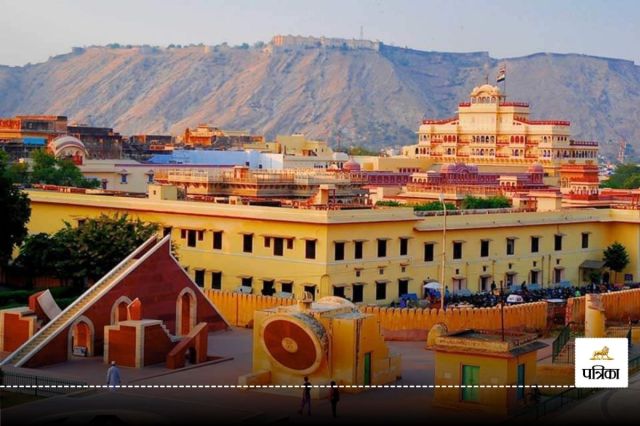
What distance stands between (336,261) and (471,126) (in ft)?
204

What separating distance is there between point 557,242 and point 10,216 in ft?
82.5

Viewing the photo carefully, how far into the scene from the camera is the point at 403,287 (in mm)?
51938

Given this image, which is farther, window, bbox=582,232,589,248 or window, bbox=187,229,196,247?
window, bbox=582,232,589,248

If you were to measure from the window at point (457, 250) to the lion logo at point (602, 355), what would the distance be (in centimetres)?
1787

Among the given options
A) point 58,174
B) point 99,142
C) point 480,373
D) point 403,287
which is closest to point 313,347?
point 480,373

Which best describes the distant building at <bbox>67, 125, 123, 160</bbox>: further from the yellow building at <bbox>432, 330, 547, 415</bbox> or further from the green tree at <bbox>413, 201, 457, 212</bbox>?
the yellow building at <bbox>432, 330, 547, 415</bbox>

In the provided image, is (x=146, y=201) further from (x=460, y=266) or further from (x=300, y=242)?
(x=460, y=266)

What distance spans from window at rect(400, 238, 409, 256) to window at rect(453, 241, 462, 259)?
8.98 feet

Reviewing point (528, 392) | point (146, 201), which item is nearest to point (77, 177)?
point (146, 201)

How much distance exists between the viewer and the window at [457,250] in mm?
53875

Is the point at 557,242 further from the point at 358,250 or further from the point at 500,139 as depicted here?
the point at 500,139

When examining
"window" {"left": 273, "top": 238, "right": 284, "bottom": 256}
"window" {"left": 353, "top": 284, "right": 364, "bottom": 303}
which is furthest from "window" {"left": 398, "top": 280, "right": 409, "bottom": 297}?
"window" {"left": 273, "top": 238, "right": 284, "bottom": 256}

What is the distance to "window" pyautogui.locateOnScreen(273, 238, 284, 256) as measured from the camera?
4997cm

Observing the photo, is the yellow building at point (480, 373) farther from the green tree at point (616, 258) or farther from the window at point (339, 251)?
the green tree at point (616, 258)
